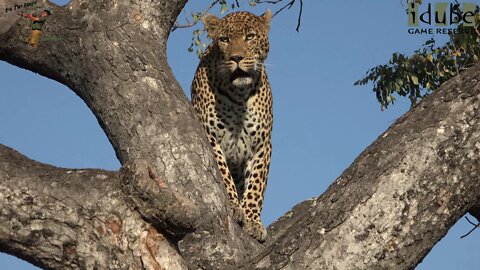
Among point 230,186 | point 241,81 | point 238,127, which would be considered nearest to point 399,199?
point 230,186

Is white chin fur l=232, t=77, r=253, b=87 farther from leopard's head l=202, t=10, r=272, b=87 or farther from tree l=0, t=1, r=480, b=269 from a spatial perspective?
tree l=0, t=1, r=480, b=269

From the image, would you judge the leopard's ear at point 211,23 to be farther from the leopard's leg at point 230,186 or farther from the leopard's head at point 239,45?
the leopard's leg at point 230,186

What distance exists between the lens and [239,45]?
27.7 ft

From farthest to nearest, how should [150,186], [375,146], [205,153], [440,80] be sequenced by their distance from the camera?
1. [440,80]
2. [205,153]
3. [375,146]
4. [150,186]

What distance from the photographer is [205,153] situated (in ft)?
18.9

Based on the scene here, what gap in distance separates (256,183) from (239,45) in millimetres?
1362

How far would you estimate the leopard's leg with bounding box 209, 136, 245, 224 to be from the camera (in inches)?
300

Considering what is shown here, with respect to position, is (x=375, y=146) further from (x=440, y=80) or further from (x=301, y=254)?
(x=440, y=80)

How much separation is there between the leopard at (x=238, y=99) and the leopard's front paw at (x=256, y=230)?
77 centimetres

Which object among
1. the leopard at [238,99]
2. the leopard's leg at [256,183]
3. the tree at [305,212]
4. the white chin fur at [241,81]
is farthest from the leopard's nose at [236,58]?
the tree at [305,212]

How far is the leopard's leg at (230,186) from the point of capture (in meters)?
7.62

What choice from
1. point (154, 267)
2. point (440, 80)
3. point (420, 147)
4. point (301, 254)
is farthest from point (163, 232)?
point (440, 80)

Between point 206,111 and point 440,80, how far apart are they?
4.10 m

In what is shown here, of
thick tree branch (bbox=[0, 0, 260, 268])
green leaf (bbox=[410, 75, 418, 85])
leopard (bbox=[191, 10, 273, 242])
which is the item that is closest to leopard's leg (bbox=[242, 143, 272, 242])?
leopard (bbox=[191, 10, 273, 242])
